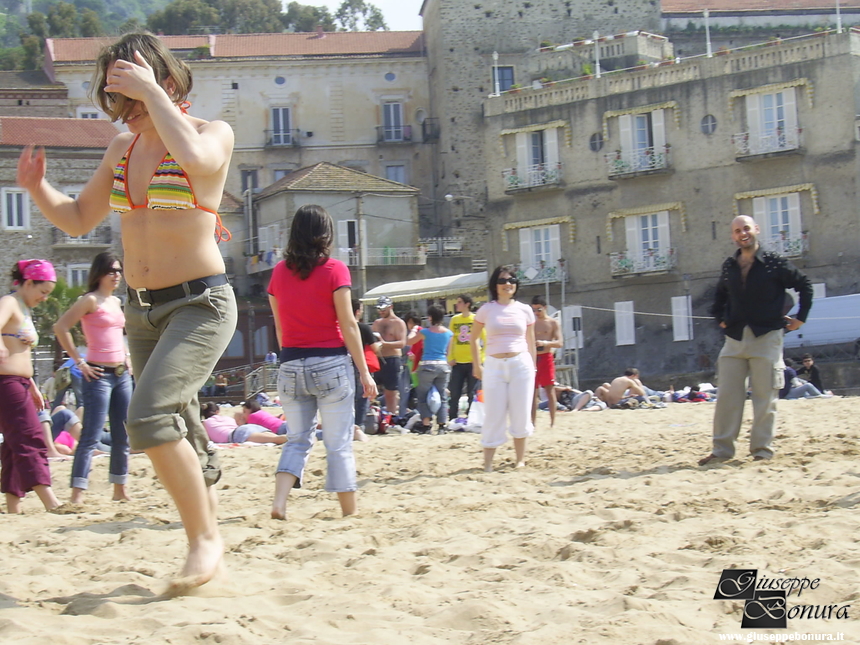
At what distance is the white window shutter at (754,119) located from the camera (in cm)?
3350

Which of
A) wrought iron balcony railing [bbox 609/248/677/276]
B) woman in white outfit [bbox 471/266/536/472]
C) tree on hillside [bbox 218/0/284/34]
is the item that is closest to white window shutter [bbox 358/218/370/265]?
wrought iron balcony railing [bbox 609/248/677/276]

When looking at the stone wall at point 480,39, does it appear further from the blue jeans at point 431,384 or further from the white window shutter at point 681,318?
the blue jeans at point 431,384

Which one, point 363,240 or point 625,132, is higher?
point 625,132

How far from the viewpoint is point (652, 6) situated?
158 ft

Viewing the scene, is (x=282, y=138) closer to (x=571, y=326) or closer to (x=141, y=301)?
(x=571, y=326)

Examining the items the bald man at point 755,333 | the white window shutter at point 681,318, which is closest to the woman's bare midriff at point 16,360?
the bald man at point 755,333

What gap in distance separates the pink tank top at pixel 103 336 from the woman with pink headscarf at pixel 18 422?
37 cm

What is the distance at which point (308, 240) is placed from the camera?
583 centimetres

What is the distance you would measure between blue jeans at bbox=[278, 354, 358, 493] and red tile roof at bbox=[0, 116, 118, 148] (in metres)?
38.5

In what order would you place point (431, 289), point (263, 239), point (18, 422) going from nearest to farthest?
1. point (18, 422)
2. point (431, 289)
3. point (263, 239)

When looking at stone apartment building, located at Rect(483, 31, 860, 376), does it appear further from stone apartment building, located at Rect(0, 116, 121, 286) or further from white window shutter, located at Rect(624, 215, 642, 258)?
stone apartment building, located at Rect(0, 116, 121, 286)

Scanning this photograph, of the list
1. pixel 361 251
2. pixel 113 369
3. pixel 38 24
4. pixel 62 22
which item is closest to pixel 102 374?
pixel 113 369

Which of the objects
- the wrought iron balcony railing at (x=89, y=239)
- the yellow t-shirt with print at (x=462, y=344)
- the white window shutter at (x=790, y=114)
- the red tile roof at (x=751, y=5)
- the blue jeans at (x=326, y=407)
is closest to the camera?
the blue jeans at (x=326, y=407)

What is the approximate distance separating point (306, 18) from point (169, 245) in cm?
7025
